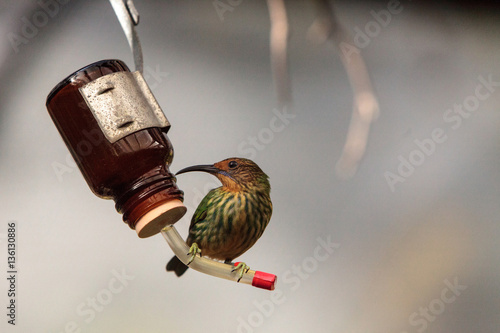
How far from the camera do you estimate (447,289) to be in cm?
139

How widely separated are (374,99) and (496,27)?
1.60ft

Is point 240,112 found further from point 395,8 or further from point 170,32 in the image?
point 395,8

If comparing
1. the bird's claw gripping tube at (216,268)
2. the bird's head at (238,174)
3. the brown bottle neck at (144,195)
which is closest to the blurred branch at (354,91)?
the bird's head at (238,174)

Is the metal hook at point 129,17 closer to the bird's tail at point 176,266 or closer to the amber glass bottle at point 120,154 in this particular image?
the amber glass bottle at point 120,154

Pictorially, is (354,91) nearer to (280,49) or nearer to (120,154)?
(280,49)

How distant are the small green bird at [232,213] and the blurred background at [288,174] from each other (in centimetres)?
38

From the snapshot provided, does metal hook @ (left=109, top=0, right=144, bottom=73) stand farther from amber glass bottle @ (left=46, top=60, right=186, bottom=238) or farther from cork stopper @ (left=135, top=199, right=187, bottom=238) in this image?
cork stopper @ (left=135, top=199, right=187, bottom=238)

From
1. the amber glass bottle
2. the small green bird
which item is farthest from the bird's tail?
the amber glass bottle

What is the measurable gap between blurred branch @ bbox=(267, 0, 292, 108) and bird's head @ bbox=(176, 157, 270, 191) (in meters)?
0.54

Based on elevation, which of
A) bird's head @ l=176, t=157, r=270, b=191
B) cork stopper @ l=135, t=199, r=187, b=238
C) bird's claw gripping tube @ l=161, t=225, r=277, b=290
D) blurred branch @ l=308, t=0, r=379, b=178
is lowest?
bird's claw gripping tube @ l=161, t=225, r=277, b=290

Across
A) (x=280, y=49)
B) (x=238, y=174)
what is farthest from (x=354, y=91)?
(x=238, y=174)

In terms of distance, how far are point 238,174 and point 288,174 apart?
1.61 ft

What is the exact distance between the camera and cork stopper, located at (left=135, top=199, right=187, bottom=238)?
25.4 inches

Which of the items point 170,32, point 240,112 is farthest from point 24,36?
point 240,112
